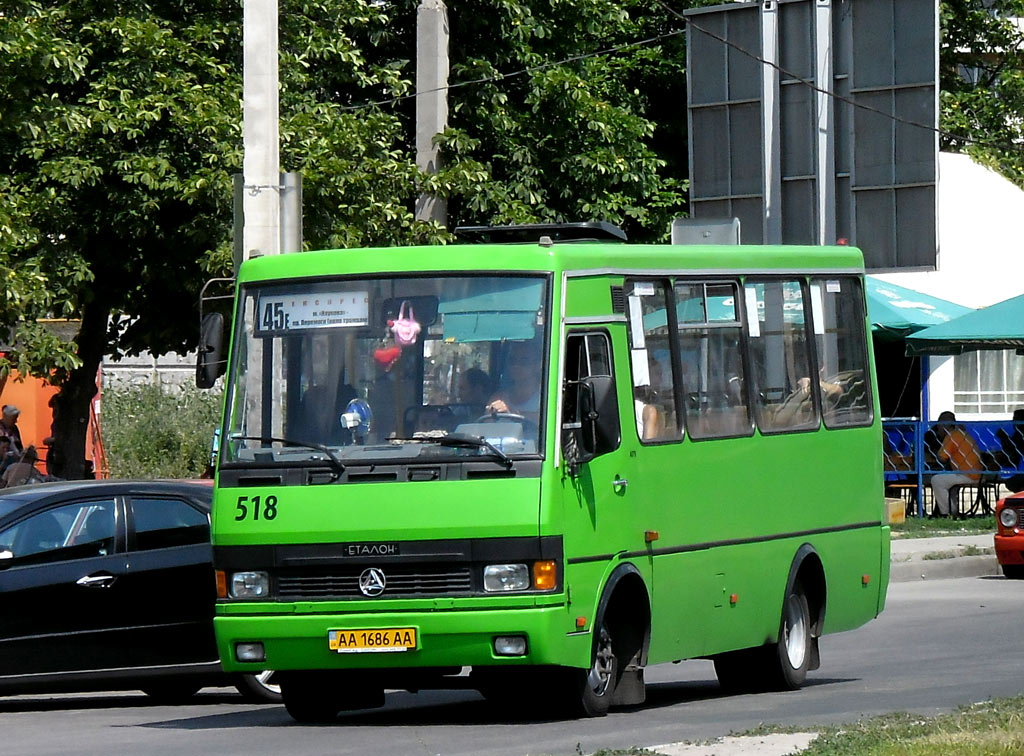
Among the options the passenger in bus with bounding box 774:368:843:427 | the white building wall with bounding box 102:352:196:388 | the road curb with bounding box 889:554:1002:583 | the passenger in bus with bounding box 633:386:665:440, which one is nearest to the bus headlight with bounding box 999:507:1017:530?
the road curb with bounding box 889:554:1002:583

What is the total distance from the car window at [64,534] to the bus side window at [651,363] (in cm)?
353

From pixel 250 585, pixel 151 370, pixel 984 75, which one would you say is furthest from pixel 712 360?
pixel 151 370

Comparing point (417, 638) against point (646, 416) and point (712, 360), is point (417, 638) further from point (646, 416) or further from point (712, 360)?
point (712, 360)

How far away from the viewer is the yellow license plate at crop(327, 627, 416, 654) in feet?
33.4

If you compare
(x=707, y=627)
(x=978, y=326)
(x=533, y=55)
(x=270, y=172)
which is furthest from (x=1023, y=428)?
(x=707, y=627)

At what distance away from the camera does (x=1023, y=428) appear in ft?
90.7

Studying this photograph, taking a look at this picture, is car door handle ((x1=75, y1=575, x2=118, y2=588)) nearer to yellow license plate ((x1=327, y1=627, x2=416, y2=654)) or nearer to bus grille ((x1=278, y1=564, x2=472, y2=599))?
bus grille ((x1=278, y1=564, x2=472, y2=599))

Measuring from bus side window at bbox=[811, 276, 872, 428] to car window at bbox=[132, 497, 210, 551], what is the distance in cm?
414

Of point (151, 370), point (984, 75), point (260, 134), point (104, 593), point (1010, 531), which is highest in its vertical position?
point (984, 75)

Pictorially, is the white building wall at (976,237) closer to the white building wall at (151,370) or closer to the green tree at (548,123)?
the green tree at (548,123)

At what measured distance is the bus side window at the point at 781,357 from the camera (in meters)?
12.7

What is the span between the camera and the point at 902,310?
31234 millimetres

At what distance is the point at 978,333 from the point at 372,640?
19118mm

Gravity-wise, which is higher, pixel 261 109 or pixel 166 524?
pixel 261 109
